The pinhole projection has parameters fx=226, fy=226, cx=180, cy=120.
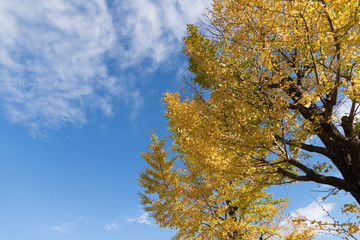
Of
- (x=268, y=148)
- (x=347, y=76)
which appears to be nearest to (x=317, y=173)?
(x=268, y=148)

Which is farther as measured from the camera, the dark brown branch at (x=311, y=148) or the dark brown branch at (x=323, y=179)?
→ the dark brown branch at (x=311, y=148)

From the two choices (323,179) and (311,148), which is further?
(311,148)

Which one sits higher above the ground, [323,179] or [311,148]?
[311,148]

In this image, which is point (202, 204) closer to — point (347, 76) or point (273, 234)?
point (273, 234)

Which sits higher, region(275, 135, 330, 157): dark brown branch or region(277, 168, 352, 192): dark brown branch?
region(275, 135, 330, 157): dark brown branch

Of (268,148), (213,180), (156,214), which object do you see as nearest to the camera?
(268,148)

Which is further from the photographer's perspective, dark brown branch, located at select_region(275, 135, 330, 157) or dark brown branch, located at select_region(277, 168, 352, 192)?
dark brown branch, located at select_region(275, 135, 330, 157)

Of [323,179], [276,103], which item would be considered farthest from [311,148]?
[276,103]

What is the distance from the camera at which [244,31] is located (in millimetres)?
4742

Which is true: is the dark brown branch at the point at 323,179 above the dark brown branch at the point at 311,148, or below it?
below

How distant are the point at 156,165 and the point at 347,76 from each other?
9.88 metres

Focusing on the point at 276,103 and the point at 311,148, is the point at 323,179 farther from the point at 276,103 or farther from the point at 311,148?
the point at 276,103

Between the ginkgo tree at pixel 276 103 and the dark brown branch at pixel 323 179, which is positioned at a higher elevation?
the ginkgo tree at pixel 276 103

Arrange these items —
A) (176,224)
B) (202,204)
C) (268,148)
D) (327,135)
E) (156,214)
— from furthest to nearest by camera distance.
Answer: (156,214)
(176,224)
(202,204)
(327,135)
(268,148)
